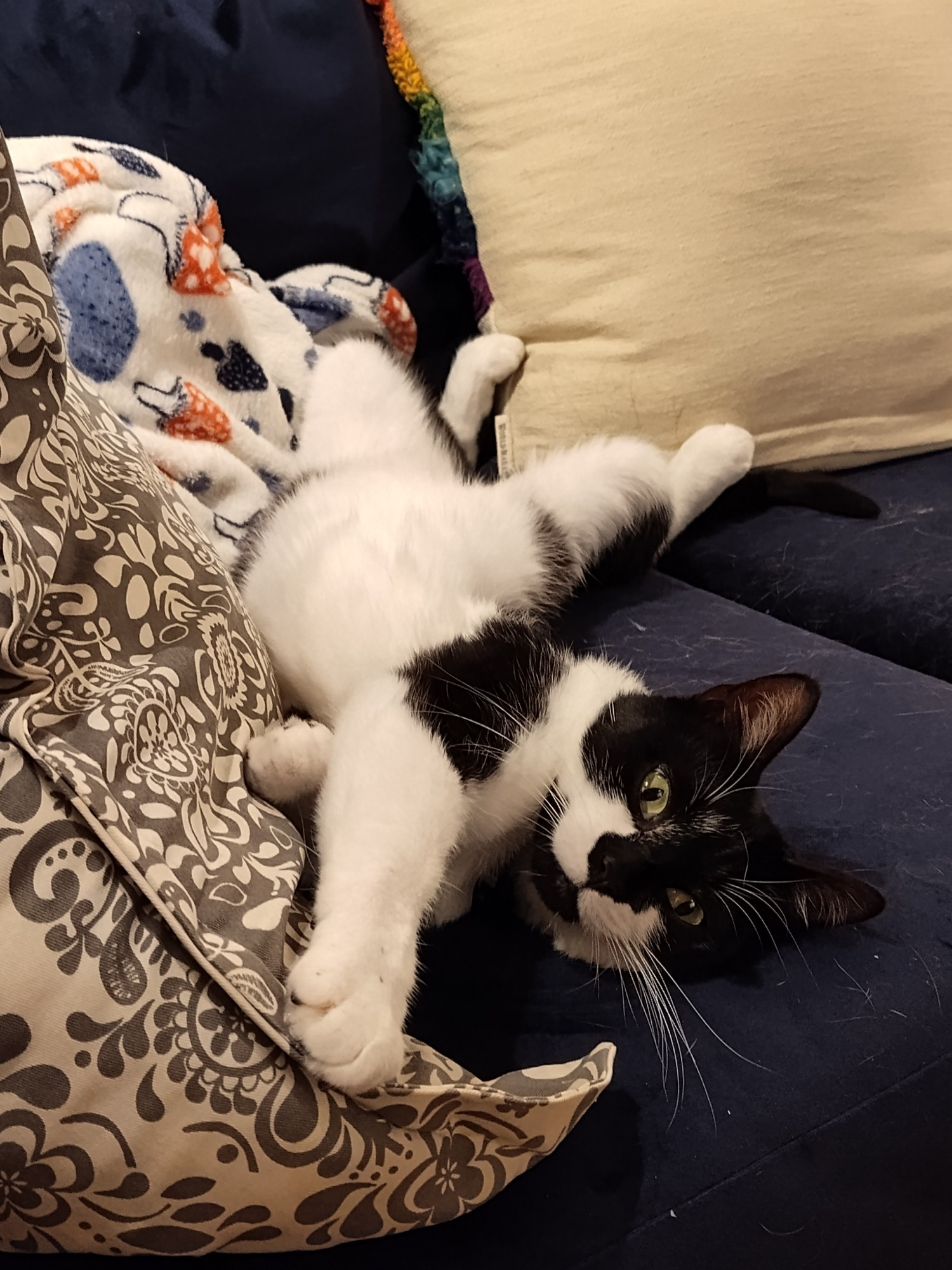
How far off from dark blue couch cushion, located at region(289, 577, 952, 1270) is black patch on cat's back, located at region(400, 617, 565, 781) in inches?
7.6

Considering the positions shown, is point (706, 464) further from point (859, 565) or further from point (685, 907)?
point (685, 907)

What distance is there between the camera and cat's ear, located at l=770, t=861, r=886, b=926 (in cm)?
83

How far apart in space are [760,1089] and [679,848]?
0.21 metres

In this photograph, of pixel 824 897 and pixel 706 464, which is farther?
pixel 706 464

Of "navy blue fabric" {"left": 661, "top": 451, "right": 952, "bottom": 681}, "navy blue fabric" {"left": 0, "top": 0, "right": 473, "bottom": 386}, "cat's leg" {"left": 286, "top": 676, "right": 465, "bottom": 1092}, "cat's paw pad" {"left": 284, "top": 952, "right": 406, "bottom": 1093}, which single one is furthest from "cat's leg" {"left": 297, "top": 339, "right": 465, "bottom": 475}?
"cat's paw pad" {"left": 284, "top": 952, "right": 406, "bottom": 1093}

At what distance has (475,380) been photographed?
146 cm

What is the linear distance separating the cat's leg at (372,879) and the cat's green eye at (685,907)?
24 centimetres

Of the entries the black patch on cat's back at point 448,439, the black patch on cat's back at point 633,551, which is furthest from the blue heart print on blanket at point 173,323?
the black patch on cat's back at point 633,551

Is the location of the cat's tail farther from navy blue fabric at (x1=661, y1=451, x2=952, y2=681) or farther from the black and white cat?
the black and white cat

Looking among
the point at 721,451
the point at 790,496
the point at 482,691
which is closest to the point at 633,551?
the point at 721,451

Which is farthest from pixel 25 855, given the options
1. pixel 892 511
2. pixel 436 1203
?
pixel 892 511

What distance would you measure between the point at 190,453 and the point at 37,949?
0.81 meters

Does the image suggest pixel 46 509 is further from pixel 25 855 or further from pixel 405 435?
pixel 405 435

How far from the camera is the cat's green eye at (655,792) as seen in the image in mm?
926
